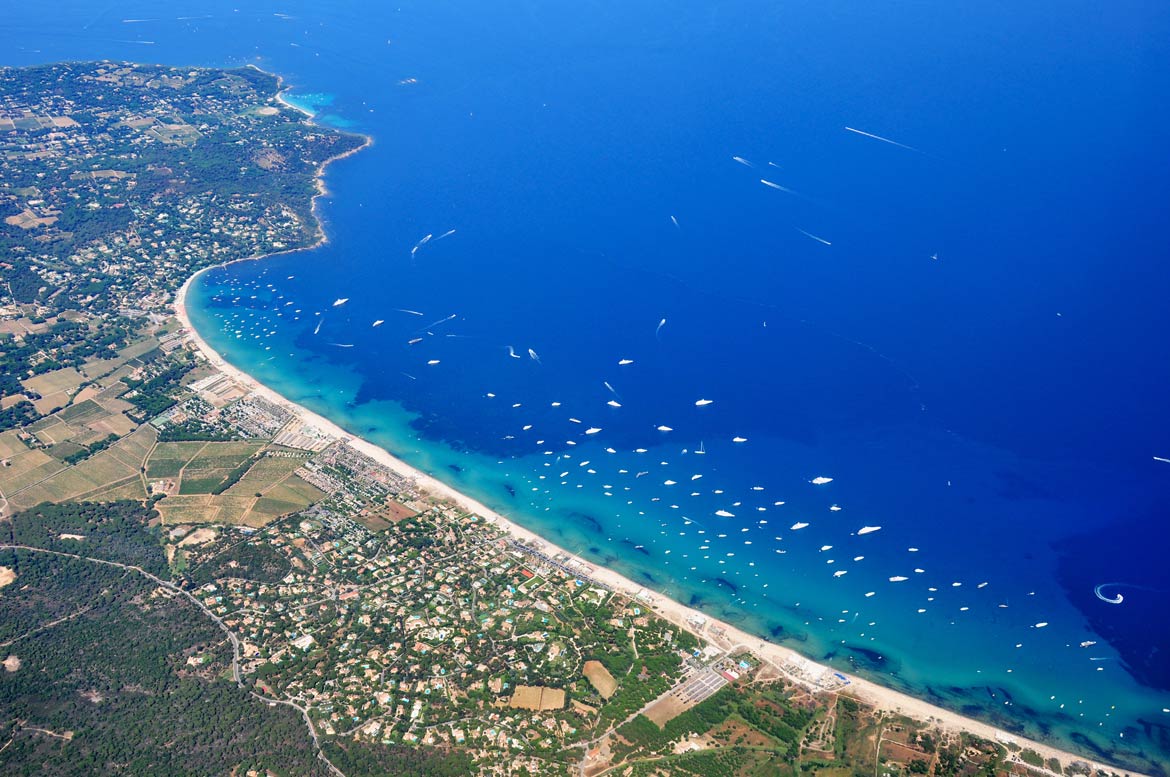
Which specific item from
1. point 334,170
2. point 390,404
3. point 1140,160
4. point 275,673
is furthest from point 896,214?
point 275,673

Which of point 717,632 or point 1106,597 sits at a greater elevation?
point 1106,597

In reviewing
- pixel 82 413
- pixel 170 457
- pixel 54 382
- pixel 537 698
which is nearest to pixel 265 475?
pixel 170 457

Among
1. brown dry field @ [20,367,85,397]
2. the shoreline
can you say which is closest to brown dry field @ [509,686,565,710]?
the shoreline

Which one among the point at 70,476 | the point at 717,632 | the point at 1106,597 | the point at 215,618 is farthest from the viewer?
the point at 70,476

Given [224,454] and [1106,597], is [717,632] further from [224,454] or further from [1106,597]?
[224,454]

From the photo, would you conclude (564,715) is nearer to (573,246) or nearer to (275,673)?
(275,673)

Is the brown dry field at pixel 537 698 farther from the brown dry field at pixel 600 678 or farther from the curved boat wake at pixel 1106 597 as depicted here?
the curved boat wake at pixel 1106 597
